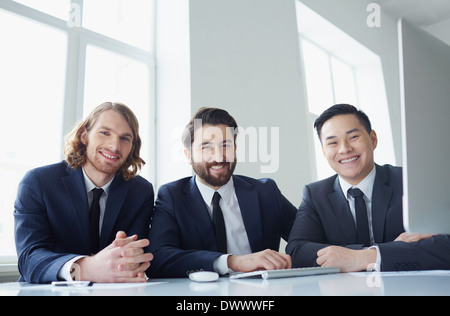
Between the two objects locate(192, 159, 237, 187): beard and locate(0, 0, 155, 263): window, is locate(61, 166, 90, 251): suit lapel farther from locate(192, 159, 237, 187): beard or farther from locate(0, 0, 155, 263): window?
locate(0, 0, 155, 263): window

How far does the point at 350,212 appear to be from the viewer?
192cm

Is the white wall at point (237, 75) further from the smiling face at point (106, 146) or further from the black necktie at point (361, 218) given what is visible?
the black necktie at point (361, 218)

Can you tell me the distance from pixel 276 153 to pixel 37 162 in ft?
7.71

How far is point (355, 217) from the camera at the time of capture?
6.28 feet

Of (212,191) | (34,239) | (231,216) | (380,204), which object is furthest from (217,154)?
(34,239)

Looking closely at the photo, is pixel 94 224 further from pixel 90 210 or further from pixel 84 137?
pixel 84 137

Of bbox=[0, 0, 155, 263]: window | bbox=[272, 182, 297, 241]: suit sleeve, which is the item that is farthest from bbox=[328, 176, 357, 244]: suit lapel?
bbox=[0, 0, 155, 263]: window

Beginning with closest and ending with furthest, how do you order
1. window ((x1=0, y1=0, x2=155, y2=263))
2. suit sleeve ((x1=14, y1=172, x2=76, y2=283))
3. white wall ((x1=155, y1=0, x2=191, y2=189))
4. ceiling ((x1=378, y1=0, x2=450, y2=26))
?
1. suit sleeve ((x1=14, y1=172, x2=76, y2=283))
2. window ((x1=0, y1=0, x2=155, y2=263))
3. white wall ((x1=155, y1=0, x2=191, y2=189))
4. ceiling ((x1=378, y1=0, x2=450, y2=26))

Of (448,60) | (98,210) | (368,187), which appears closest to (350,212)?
(368,187)

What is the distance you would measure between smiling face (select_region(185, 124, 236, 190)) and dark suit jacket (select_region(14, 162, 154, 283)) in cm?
37

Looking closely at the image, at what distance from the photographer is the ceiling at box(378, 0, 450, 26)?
6648 millimetres

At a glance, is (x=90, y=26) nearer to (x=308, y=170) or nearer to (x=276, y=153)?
(x=276, y=153)

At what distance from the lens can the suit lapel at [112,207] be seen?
1815 mm

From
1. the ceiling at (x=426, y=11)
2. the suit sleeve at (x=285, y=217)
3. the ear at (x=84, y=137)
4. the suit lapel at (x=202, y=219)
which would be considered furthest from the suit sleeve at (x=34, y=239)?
the ceiling at (x=426, y=11)
